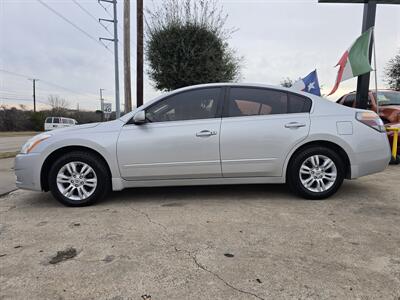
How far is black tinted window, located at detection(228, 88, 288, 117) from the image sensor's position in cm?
400

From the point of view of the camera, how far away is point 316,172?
3922mm

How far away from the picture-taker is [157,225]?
3.18 m

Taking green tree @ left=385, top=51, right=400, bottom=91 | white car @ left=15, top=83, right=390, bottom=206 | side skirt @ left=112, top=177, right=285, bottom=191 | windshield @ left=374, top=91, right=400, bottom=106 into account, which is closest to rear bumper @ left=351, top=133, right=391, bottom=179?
white car @ left=15, top=83, right=390, bottom=206

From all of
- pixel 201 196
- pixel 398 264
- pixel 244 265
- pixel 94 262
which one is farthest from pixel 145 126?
pixel 398 264

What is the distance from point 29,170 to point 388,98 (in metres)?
8.45

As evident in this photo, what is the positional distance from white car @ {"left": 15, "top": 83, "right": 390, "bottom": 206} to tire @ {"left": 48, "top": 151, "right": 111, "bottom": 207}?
0.04ft

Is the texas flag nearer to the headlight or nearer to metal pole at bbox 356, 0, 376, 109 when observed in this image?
metal pole at bbox 356, 0, 376, 109

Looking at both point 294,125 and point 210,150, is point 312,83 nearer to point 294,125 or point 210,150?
point 294,125

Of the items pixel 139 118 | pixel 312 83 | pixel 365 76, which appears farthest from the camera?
pixel 312 83

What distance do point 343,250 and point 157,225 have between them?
1799 mm

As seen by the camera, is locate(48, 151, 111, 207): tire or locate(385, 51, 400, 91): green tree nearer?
locate(48, 151, 111, 207): tire

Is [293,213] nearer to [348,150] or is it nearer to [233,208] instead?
[233,208]

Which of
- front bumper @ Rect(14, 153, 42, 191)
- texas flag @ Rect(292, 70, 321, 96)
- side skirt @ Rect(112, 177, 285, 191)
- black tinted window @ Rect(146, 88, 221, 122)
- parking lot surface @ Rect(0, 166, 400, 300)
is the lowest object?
parking lot surface @ Rect(0, 166, 400, 300)

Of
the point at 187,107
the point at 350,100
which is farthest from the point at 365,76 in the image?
the point at 187,107
